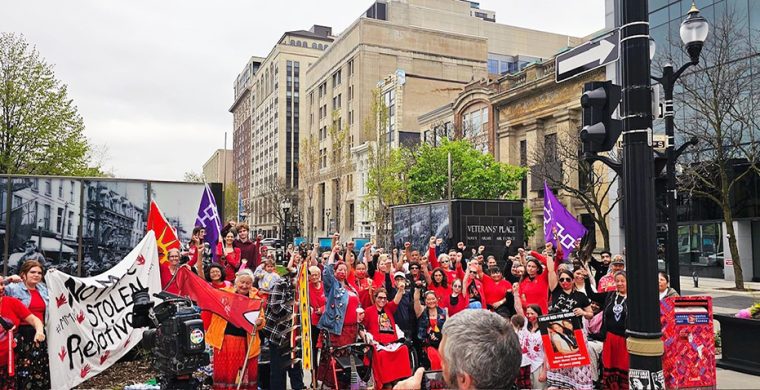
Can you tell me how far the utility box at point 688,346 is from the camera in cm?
691

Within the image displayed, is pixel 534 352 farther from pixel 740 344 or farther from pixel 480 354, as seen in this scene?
pixel 480 354

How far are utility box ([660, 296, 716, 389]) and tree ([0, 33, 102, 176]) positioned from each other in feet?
83.9

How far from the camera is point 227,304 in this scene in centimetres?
686

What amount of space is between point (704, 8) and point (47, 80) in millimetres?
30595

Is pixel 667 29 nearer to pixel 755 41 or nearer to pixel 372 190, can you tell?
pixel 755 41

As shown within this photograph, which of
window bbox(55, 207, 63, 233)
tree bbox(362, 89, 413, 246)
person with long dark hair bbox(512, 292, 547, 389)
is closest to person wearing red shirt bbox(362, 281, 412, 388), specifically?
person with long dark hair bbox(512, 292, 547, 389)

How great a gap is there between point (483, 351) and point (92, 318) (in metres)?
6.81

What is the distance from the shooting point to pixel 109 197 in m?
12.6

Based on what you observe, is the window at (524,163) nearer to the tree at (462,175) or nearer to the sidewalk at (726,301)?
the tree at (462,175)

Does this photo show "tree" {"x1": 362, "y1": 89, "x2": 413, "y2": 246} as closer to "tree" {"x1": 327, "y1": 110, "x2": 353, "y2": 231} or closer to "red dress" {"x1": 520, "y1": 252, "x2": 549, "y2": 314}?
"tree" {"x1": 327, "y1": 110, "x2": 353, "y2": 231}

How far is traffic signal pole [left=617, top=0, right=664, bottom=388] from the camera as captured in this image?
4812 millimetres

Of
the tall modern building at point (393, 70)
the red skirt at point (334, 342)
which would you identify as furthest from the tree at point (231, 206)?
the red skirt at point (334, 342)

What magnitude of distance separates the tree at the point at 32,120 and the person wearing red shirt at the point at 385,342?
22542 millimetres

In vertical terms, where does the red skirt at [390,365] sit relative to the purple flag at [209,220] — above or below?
below
